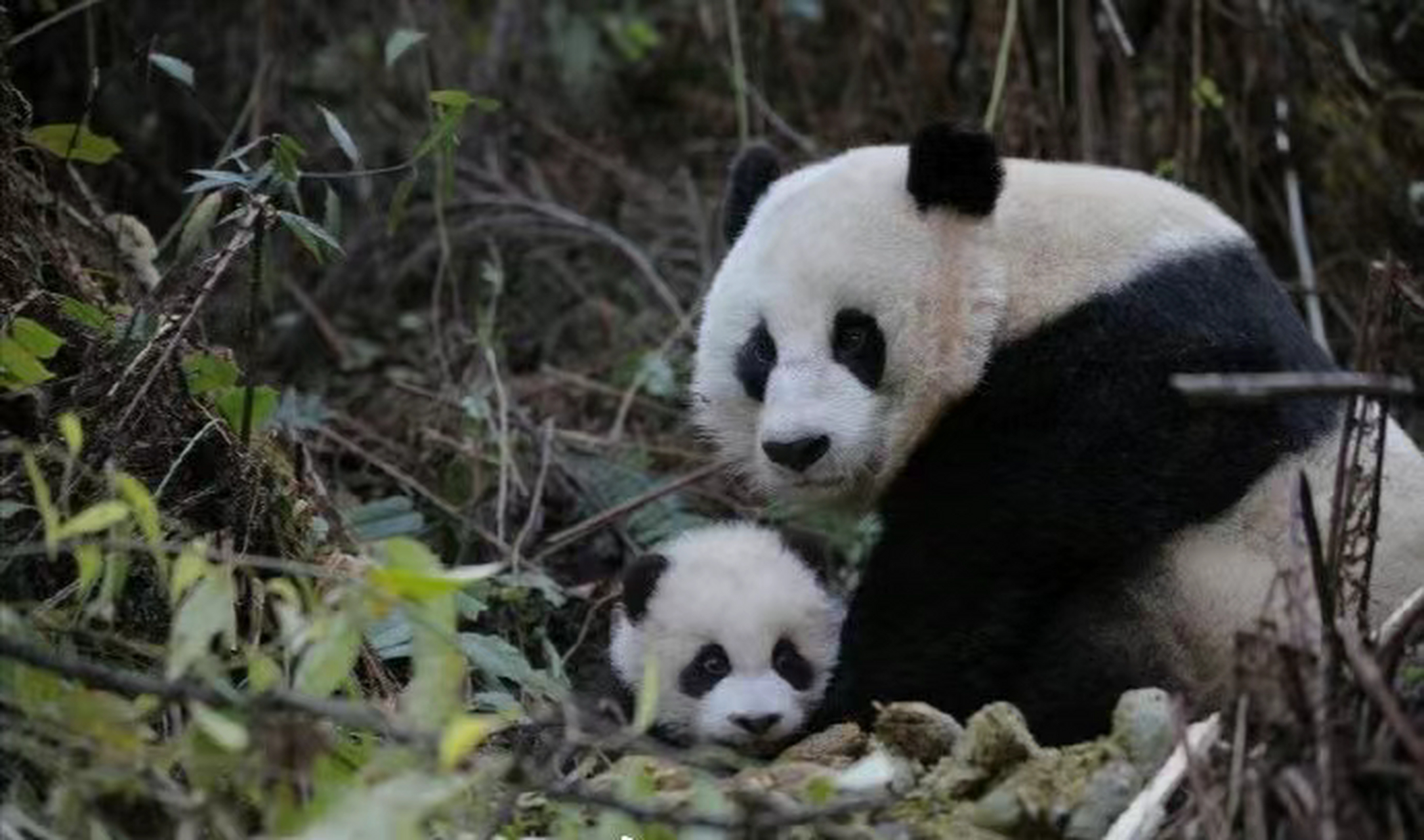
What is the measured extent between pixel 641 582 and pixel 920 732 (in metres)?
1.18

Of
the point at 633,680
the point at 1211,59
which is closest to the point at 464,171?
the point at 1211,59

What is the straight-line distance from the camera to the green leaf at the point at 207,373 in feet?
13.5

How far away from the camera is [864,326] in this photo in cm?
420

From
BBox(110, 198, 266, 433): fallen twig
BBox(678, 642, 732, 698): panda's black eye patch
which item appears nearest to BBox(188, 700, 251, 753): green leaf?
BBox(110, 198, 266, 433): fallen twig

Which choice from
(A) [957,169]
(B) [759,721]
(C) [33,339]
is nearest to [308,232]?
(C) [33,339]

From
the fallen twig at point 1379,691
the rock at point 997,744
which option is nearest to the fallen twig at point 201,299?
the rock at point 997,744

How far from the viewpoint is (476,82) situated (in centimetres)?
828

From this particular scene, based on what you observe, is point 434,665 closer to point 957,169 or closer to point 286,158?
point 286,158

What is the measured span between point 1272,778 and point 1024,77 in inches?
170

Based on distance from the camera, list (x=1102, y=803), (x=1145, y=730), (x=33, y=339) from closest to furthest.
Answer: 1. (x=1102, y=803)
2. (x=1145, y=730)
3. (x=33, y=339)

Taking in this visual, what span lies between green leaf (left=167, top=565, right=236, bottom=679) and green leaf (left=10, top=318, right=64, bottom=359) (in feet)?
3.29

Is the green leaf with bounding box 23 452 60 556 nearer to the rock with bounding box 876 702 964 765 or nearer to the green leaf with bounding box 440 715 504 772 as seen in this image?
the green leaf with bounding box 440 715 504 772

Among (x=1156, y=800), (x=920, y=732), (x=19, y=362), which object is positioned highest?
(x=19, y=362)

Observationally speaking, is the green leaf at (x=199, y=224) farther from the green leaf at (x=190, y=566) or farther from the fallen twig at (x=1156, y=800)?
the fallen twig at (x=1156, y=800)
